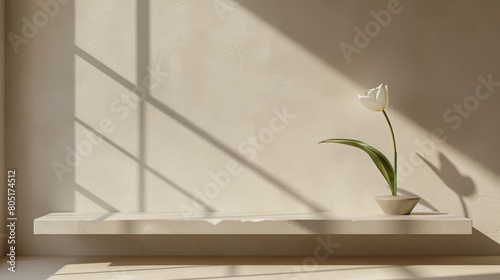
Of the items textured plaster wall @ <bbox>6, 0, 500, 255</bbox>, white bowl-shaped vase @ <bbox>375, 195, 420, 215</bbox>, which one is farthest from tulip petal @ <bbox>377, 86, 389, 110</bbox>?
white bowl-shaped vase @ <bbox>375, 195, 420, 215</bbox>

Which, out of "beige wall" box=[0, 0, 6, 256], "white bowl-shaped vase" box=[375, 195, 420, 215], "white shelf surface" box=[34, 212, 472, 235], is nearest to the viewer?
"white shelf surface" box=[34, 212, 472, 235]

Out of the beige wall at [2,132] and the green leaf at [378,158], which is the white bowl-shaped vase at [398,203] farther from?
the beige wall at [2,132]

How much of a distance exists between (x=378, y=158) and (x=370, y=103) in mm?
222

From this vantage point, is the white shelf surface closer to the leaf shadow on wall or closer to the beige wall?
the beige wall

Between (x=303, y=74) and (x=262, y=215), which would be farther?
(x=303, y=74)

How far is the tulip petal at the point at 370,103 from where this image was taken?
242 cm

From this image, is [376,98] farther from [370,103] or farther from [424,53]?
[424,53]

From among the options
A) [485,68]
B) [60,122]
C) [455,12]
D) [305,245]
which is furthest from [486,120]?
[60,122]

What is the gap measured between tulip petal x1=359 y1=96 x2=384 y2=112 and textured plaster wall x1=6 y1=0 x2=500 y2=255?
0.12 m

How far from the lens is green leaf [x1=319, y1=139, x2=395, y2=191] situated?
2.38 meters

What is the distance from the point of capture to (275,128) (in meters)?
2.54

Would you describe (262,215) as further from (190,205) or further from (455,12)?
(455,12)

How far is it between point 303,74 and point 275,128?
0.84 feet

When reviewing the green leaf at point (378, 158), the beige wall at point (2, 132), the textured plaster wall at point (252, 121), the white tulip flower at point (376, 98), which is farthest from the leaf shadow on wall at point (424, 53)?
the beige wall at point (2, 132)
